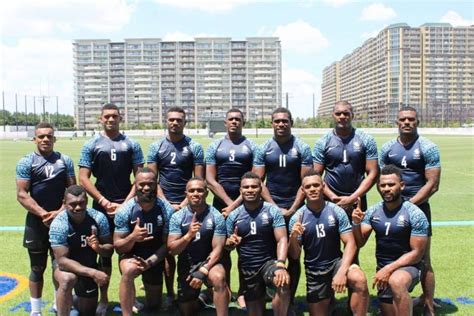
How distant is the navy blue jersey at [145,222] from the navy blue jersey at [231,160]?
3.39 ft

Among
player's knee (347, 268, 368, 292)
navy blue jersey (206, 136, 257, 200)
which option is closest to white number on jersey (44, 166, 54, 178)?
navy blue jersey (206, 136, 257, 200)

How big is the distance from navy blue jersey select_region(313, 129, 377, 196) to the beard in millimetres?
2023

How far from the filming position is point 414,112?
5.74 m

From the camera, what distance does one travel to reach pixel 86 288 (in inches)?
215

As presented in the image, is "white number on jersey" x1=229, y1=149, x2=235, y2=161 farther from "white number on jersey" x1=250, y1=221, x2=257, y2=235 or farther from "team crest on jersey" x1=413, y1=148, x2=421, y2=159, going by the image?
"team crest on jersey" x1=413, y1=148, x2=421, y2=159

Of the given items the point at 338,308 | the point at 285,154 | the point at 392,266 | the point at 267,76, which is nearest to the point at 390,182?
the point at 392,266

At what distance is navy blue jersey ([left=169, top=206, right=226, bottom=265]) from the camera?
18.2ft

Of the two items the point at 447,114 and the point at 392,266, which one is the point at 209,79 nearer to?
the point at 447,114

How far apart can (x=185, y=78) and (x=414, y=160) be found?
131 metres

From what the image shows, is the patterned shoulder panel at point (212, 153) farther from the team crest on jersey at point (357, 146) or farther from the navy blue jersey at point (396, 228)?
the navy blue jersey at point (396, 228)

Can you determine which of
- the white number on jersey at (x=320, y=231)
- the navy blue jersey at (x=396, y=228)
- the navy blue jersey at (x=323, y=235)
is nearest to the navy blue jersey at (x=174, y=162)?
the navy blue jersey at (x=323, y=235)

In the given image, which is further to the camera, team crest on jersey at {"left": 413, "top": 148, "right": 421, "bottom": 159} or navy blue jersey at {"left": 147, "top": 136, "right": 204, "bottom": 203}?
navy blue jersey at {"left": 147, "top": 136, "right": 204, "bottom": 203}

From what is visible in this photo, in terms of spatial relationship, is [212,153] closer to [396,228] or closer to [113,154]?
[113,154]

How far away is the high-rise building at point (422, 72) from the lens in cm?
11044
